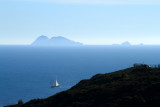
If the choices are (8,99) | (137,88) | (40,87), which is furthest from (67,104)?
(40,87)

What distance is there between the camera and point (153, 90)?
30.6 m

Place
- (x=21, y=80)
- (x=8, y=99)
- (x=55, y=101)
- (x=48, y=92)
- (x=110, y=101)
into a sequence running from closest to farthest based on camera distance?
(x=110, y=101)
(x=55, y=101)
(x=8, y=99)
(x=48, y=92)
(x=21, y=80)

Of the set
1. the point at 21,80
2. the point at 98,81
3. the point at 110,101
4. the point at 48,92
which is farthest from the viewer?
the point at 21,80

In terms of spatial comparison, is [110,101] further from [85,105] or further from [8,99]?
[8,99]

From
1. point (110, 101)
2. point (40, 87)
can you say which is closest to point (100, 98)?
point (110, 101)

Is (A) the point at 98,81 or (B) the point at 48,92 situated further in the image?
(B) the point at 48,92

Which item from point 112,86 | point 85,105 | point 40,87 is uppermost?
point 40,87

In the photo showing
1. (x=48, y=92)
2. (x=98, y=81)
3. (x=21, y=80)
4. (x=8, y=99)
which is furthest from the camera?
(x=21, y=80)

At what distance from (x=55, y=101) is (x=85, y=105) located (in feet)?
20.5

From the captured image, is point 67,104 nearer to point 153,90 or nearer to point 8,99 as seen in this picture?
point 153,90

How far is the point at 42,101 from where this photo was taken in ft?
123

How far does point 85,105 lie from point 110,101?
289 cm

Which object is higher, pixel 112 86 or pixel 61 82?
pixel 61 82

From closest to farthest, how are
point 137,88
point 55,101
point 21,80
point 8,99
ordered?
1. point 137,88
2. point 55,101
3. point 8,99
4. point 21,80
